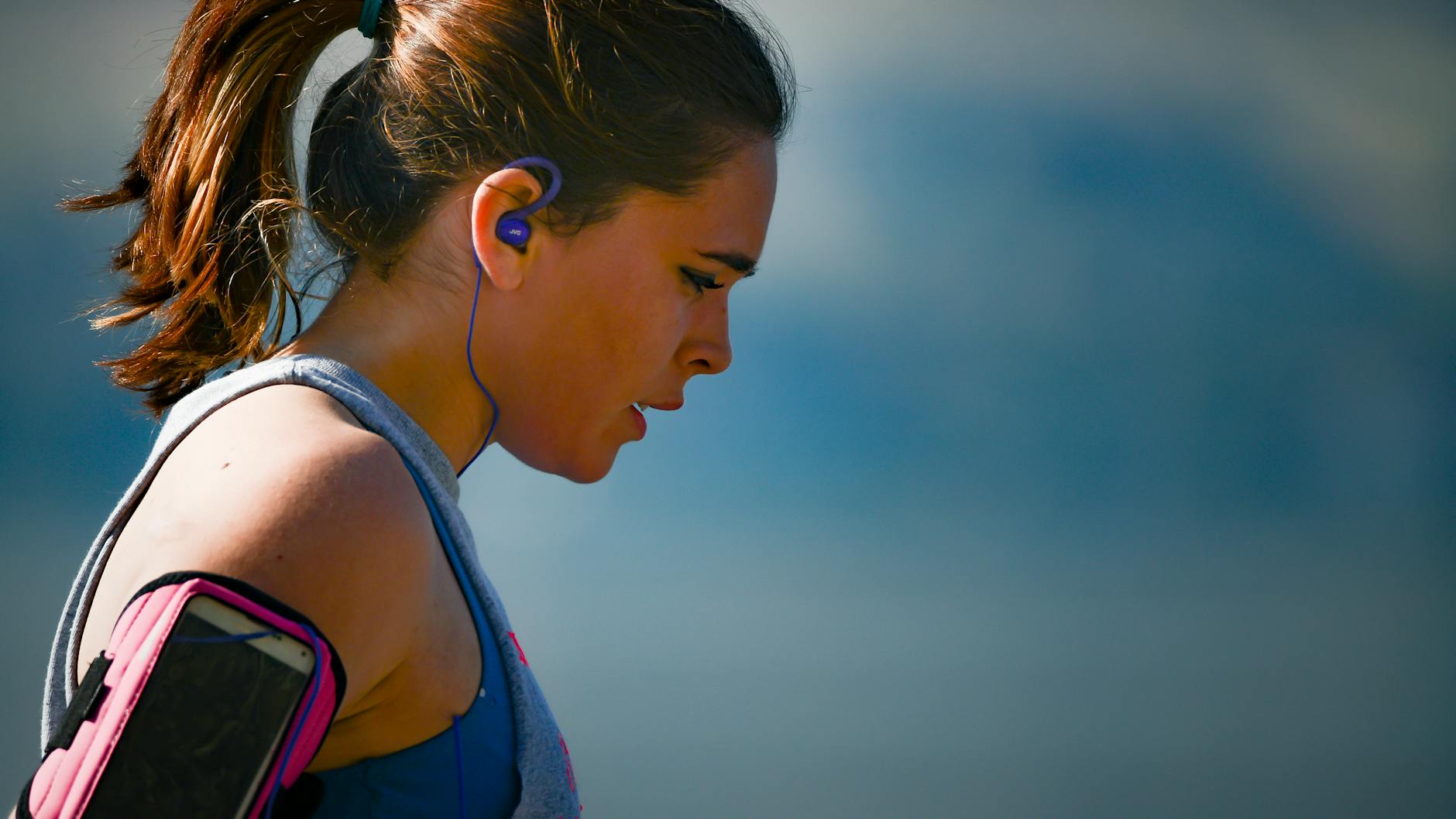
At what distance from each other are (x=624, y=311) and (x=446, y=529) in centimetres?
19

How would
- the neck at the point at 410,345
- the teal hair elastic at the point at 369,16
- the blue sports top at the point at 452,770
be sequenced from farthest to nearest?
the teal hair elastic at the point at 369,16, the neck at the point at 410,345, the blue sports top at the point at 452,770

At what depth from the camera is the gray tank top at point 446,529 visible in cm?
54

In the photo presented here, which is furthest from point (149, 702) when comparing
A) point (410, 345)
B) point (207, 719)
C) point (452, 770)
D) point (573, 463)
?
point (573, 463)

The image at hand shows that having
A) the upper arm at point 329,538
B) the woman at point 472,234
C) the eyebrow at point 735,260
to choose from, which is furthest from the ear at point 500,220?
the upper arm at point 329,538

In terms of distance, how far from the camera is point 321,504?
41 cm

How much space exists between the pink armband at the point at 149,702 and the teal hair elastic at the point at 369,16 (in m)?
0.45

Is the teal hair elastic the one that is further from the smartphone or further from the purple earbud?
the smartphone

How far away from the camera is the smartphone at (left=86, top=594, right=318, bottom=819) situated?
0.37m

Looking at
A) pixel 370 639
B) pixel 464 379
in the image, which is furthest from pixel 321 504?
pixel 464 379

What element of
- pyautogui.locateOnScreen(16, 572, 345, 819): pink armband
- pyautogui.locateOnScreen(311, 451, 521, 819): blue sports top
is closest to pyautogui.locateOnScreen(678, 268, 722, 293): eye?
pyautogui.locateOnScreen(311, 451, 521, 819): blue sports top

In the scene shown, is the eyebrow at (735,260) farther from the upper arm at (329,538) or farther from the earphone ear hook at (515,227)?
the upper arm at (329,538)

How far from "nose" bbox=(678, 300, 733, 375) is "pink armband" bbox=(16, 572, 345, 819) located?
15.6 inches

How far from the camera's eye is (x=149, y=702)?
38 cm

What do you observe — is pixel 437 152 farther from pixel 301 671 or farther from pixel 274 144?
pixel 301 671
